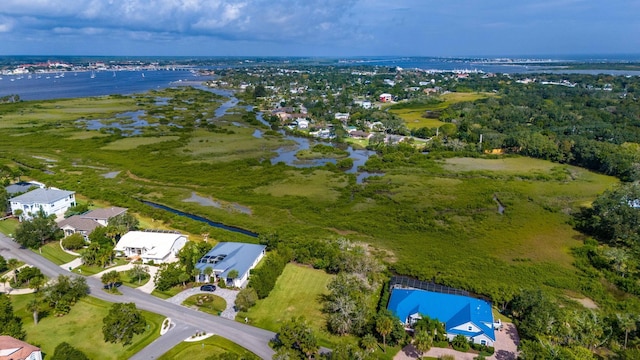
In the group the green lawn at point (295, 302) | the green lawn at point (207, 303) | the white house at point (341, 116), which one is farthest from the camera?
the white house at point (341, 116)

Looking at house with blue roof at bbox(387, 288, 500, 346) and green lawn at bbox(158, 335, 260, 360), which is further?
house with blue roof at bbox(387, 288, 500, 346)

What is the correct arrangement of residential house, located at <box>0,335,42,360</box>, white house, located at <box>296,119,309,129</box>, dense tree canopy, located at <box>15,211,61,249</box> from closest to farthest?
residential house, located at <box>0,335,42,360</box>
dense tree canopy, located at <box>15,211,61,249</box>
white house, located at <box>296,119,309,129</box>

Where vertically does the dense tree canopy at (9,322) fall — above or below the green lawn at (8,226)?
above

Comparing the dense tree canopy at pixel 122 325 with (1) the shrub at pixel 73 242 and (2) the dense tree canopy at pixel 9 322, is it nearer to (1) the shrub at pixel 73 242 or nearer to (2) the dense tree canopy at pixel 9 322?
(2) the dense tree canopy at pixel 9 322

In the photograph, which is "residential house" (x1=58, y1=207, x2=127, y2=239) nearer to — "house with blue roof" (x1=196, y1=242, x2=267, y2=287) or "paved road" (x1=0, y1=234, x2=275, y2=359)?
"paved road" (x1=0, y1=234, x2=275, y2=359)

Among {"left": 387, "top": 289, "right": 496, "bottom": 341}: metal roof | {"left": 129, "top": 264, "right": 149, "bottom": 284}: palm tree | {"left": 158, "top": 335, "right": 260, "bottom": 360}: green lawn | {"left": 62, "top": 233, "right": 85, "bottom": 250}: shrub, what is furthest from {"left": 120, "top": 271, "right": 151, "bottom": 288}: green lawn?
{"left": 387, "top": 289, "right": 496, "bottom": 341}: metal roof

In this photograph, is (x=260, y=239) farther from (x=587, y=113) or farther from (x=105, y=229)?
(x=587, y=113)

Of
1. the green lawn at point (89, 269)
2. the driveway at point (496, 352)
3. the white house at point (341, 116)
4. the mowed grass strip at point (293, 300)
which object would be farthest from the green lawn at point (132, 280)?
the white house at point (341, 116)
